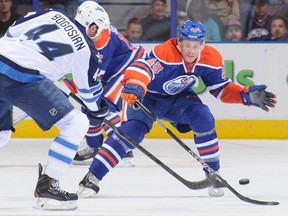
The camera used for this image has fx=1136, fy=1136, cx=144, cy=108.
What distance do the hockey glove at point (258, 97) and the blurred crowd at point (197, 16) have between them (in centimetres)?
293

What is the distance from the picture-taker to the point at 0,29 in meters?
8.77

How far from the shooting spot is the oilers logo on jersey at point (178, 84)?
18.7ft

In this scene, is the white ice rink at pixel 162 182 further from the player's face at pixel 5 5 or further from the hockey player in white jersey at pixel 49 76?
the player's face at pixel 5 5

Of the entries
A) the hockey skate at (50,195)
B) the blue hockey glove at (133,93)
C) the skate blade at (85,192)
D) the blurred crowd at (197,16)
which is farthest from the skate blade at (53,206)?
the blurred crowd at (197,16)

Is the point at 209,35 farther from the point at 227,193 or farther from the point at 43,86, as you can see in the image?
the point at 43,86

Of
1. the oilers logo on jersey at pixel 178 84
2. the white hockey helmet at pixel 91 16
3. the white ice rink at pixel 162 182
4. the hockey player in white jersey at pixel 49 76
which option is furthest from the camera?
the oilers logo on jersey at pixel 178 84

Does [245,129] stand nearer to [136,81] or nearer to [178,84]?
[178,84]

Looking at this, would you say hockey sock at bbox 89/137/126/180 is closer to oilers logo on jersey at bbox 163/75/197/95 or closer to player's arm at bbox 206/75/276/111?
oilers logo on jersey at bbox 163/75/197/95

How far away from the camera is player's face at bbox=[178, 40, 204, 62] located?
18.3ft

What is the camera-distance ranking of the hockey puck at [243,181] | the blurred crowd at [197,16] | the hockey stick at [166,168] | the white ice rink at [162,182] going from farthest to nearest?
1. the blurred crowd at [197,16]
2. the hockey puck at [243,181]
3. the hockey stick at [166,168]
4. the white ice rink at [162,182]

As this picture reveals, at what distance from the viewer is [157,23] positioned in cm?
877

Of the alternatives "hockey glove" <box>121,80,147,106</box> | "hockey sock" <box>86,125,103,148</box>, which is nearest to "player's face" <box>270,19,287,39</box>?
"hockey sock" <box>86,125,103,148</box>

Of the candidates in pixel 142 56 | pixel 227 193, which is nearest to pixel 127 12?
pixel 142 56

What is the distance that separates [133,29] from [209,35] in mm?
589
